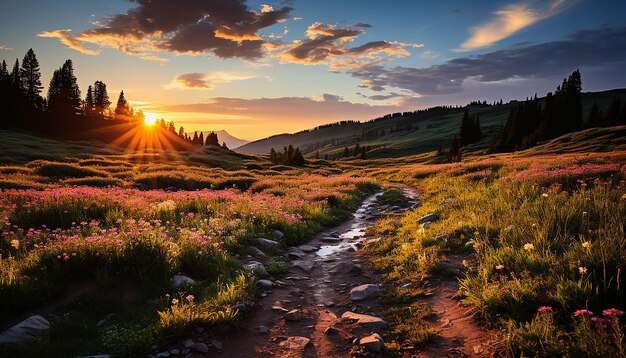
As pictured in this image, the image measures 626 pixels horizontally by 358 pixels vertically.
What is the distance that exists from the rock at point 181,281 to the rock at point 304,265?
3.26 metres

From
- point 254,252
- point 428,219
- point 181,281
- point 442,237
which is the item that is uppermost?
point 442,237

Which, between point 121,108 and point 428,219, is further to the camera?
point 121,108

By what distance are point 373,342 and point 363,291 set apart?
2214 mm

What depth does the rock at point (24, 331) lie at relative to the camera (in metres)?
4.43

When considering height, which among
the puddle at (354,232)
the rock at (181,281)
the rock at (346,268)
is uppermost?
the rock at (181,281)

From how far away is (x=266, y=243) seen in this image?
408 inches

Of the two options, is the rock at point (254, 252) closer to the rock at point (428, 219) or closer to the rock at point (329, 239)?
the rock at point (329, 239)

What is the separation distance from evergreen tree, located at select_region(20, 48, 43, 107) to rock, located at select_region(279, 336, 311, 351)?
386ft

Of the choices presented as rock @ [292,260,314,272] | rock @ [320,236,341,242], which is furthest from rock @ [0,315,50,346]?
rock @ [320,236,341,242]

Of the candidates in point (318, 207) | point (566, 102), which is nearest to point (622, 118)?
point (566, 102)

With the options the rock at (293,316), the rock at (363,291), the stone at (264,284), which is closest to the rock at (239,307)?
the rock at (293,316)

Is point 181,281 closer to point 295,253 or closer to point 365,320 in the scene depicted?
point 365,320

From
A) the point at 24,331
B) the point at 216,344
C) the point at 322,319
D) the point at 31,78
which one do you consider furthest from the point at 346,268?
the point at 31,78

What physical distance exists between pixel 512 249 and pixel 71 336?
23.8 feet
